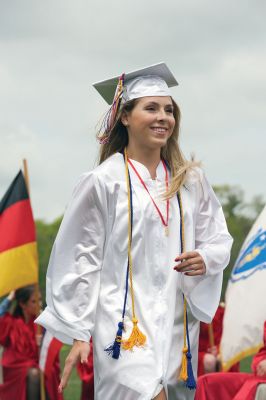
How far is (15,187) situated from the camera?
1293 centimetres

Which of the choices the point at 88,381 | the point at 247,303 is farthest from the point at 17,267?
the point at 247,303

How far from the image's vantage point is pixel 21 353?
14.0 metres

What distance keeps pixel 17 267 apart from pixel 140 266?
253 inches

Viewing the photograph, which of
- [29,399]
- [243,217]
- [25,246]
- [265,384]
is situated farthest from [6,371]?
[243,217]

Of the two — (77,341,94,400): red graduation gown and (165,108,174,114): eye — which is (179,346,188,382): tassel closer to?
(165,108,174,114): eye

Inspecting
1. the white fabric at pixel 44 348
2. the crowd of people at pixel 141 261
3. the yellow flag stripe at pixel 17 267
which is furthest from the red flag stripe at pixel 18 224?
the crowd of people at pixel 141 261

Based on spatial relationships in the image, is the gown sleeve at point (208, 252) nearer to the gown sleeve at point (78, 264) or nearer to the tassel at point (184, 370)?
the tassel at point (184, 370)

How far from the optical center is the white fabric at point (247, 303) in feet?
30.2

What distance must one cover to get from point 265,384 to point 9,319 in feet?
23.8

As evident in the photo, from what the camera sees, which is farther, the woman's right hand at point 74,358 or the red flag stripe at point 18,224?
the red flag stripe at point 18,224

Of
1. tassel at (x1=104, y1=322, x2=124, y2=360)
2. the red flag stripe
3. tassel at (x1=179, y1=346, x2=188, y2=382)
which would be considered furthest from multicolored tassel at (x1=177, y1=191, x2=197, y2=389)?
the red flag stripe

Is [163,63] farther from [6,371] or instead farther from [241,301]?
[6,371]

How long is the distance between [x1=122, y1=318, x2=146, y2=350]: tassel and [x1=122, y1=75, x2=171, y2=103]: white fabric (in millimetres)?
1221

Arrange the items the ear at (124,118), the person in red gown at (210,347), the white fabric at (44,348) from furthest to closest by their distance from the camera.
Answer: the white fabric at (44,348) → the person in red gown at (210,347) → the ear at (124,118)
